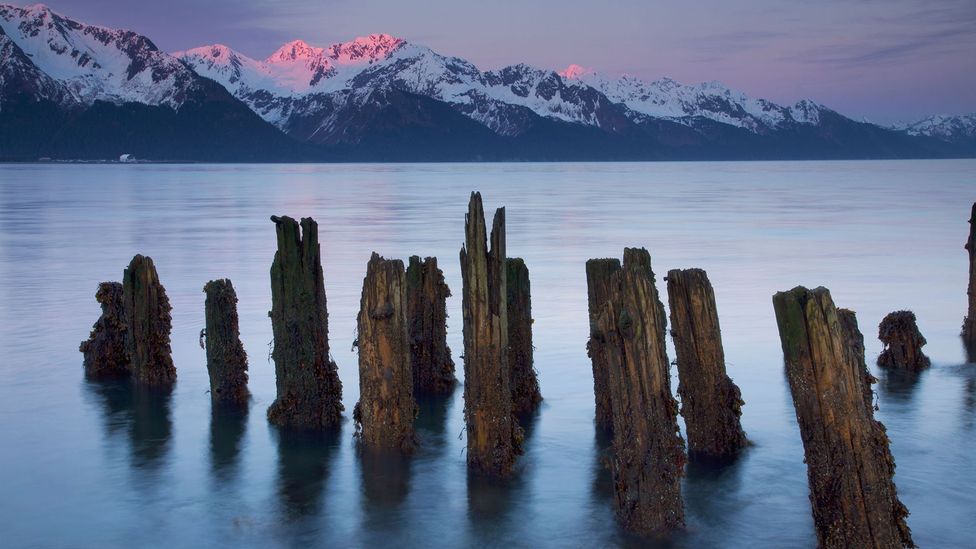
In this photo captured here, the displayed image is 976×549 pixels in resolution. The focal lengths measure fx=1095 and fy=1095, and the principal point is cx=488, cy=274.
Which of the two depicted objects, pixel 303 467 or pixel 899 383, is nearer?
pixel 303 467

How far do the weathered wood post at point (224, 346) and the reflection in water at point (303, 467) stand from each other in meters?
1.24

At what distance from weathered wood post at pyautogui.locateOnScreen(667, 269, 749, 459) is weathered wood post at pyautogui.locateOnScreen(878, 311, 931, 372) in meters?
5.25

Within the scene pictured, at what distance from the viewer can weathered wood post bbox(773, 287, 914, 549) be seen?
25.6ft

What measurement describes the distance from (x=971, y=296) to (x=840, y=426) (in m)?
9.95

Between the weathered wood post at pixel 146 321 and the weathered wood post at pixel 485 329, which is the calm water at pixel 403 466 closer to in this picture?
the weathered wood post at pixel 146 321

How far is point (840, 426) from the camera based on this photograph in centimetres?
789

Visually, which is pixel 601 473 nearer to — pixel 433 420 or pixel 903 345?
pixel 433 420

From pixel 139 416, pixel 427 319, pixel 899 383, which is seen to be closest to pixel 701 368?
pixel 427 319

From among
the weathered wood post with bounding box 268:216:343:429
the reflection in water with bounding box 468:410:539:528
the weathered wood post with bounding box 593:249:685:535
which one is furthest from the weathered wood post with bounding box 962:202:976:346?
the weathered wood post with bounding box 268:216:343:429

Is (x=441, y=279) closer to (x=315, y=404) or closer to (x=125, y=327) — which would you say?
(x=315, y=404)

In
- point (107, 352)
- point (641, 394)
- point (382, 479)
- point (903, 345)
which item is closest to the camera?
point (641, 394)

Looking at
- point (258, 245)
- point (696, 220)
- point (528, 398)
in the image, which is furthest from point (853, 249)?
point (528, 398)

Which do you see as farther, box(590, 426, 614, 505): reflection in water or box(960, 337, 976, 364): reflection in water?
box(960, 337, 976, 364): reflection in water

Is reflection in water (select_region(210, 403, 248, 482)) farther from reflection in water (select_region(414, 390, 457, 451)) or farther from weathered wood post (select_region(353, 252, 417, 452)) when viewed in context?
reflection in water (select_region(414, 390, 457, 451))
